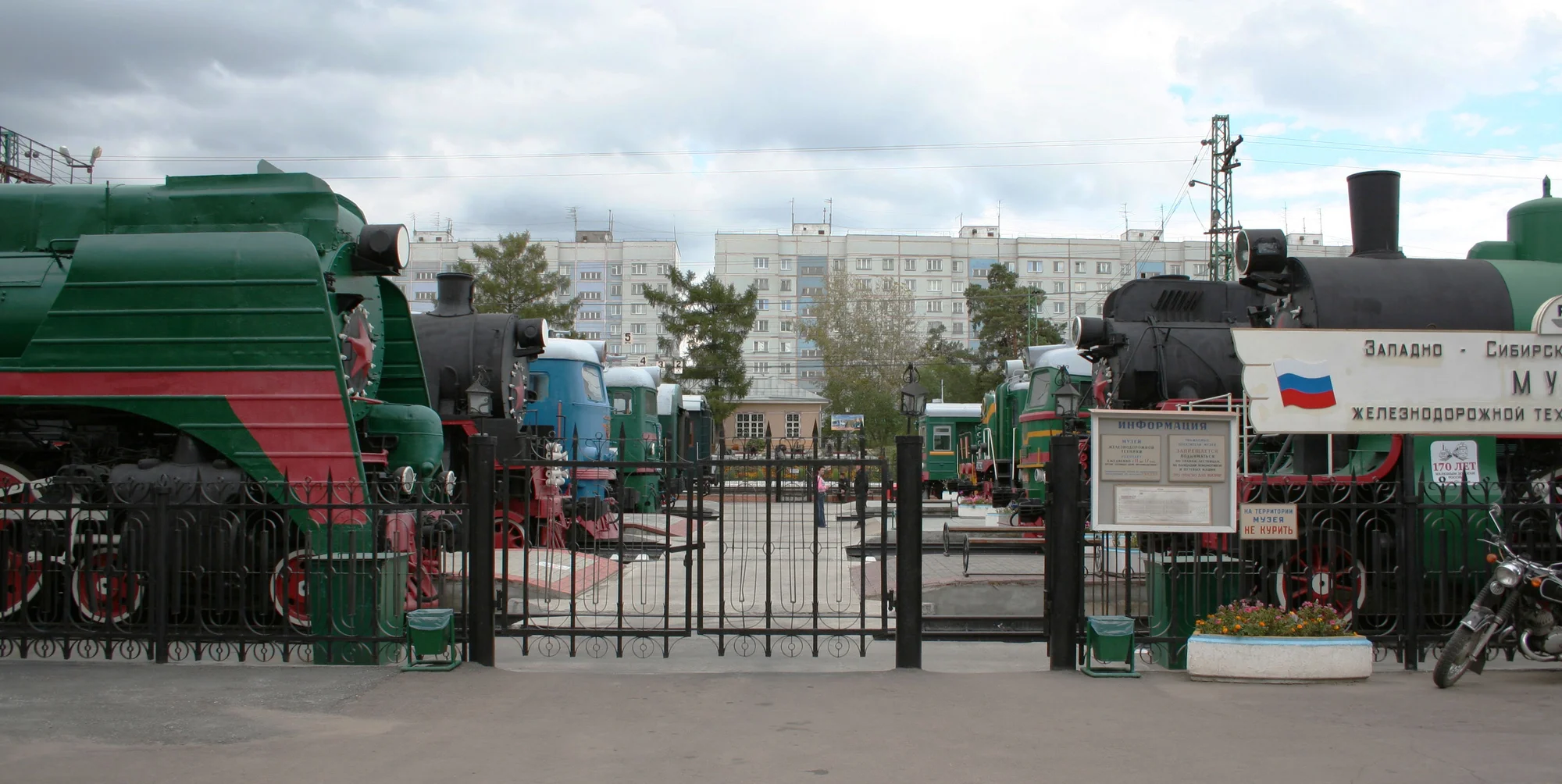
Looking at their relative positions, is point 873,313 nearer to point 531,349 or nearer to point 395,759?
point 531,349

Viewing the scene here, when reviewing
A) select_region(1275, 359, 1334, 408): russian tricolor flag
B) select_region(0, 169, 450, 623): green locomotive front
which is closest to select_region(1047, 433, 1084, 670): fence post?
select_region(1275, 359, 1334, 408): russian tricolor flag

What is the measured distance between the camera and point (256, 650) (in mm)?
9453

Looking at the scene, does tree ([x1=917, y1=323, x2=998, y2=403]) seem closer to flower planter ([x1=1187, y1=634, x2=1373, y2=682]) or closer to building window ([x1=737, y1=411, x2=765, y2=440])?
building window ([x1=737, y1=411, x2=765, y2=440])

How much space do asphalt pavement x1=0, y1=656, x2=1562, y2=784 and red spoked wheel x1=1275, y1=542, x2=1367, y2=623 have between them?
29.7 inches

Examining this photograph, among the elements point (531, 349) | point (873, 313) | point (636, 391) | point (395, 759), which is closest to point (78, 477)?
point (395, 759)

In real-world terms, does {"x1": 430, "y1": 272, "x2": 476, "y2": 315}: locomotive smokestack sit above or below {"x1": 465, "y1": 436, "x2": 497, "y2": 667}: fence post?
above

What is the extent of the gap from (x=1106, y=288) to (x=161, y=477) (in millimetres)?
74304

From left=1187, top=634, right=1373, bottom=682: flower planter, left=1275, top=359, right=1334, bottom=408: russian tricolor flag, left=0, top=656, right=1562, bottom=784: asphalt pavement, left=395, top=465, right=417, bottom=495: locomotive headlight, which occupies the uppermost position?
left=1275, top=359, right=1334, bottom=408: russian tricolor flag

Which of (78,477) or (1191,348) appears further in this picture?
(1191,348)

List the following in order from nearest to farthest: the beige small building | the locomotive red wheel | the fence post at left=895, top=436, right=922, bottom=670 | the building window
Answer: the fence post at left=895, top=436, right=922, bottom=670 < the locomotive red wheel < the building window < the beige small building

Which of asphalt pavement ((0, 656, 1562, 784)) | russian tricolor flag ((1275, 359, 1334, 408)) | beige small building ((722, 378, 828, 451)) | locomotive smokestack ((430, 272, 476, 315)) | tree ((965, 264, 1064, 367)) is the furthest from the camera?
beige small building ((722, 378, 828, 451))

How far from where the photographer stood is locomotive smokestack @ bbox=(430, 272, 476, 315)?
17.6m

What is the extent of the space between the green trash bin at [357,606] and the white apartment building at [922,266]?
229 feet

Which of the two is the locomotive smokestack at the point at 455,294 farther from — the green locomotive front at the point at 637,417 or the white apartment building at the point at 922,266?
the white apartment building at the point at 922,266
